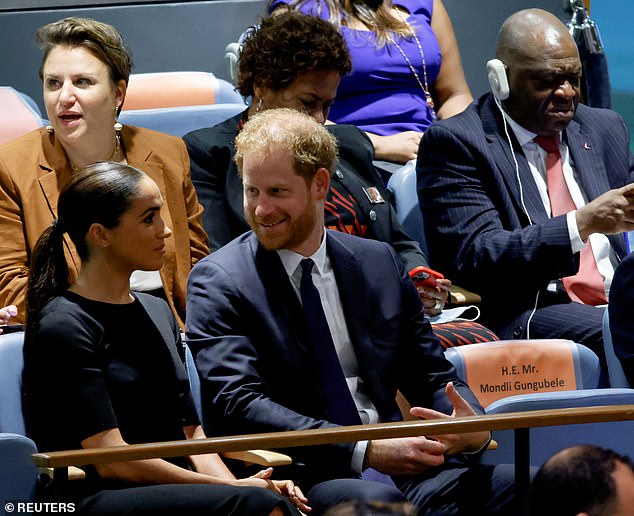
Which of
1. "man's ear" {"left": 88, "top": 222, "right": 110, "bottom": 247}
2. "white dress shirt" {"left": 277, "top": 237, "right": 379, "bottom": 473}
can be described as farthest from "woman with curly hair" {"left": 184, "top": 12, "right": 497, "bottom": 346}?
"man's ear" {"left": 88, "top": 222, "right": 110, "bottom": 247}

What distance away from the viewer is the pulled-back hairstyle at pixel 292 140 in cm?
222

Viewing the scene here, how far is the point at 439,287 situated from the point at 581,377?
46 centimetres

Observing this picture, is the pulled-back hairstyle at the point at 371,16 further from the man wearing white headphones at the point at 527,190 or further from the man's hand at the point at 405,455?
the man's hand at the point at 405,455

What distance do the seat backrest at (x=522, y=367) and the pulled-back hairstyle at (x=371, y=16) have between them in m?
1.34

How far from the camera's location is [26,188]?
2.63 meters

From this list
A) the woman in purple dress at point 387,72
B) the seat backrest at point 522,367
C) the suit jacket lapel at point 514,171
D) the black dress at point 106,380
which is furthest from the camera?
the woman in purple dress at point 387,72

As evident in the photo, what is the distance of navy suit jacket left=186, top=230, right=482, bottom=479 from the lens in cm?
205

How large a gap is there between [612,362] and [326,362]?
68 cm

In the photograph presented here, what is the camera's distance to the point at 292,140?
7.30 feet

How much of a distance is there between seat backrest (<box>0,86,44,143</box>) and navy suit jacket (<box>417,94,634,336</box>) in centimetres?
103

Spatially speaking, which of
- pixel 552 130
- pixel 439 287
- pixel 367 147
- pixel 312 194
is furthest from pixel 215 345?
pixel 552 130

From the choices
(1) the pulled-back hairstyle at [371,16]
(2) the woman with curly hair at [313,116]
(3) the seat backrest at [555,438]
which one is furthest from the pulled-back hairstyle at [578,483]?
(1) the pulled-back hairstyle at [371,16]

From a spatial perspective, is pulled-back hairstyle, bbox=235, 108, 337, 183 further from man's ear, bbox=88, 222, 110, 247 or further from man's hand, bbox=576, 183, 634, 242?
man's hand, bbox=576, 183, 634, 242

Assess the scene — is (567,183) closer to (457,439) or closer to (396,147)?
(396,147)
